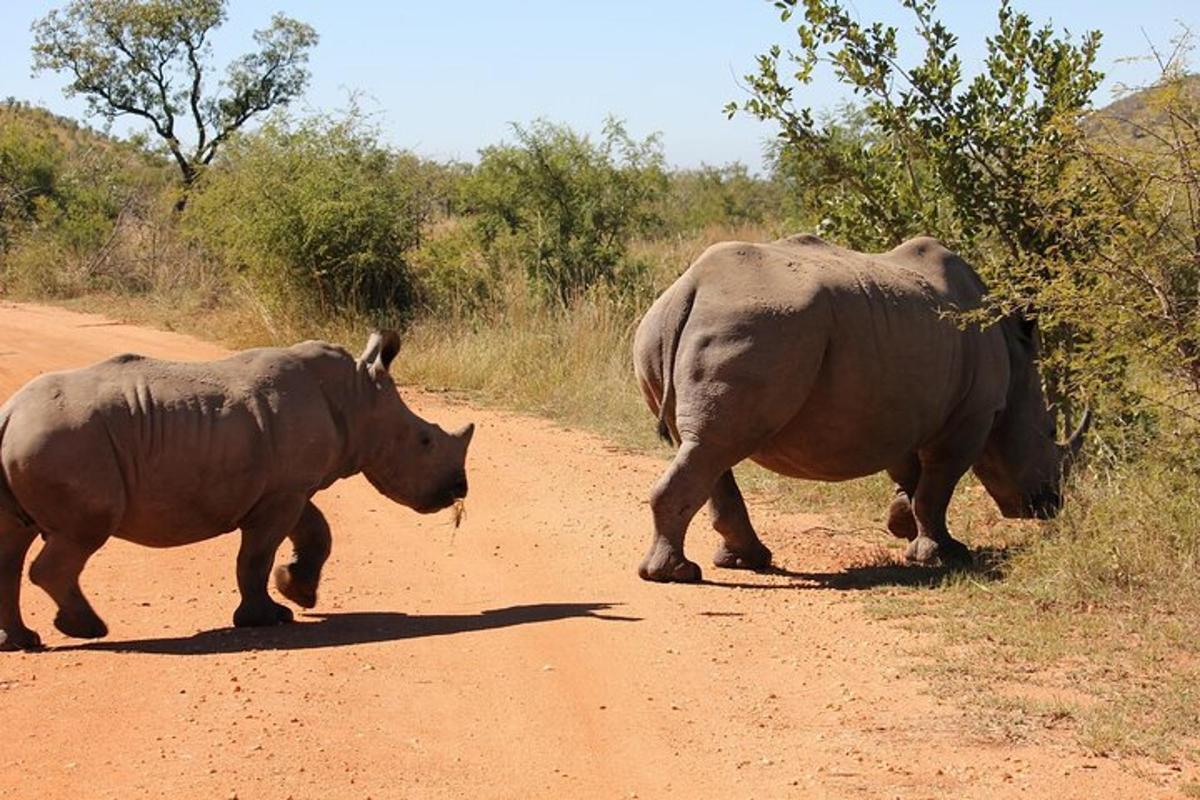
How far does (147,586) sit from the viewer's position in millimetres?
8703

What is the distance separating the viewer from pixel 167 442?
7.56 m

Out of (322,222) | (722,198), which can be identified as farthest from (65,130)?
(322,222)

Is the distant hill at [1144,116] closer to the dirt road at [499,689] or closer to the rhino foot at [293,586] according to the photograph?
the dirt road at [499,689]

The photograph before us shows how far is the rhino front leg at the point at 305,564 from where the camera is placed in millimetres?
8172

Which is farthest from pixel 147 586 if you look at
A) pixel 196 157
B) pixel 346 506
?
pixel 196 157

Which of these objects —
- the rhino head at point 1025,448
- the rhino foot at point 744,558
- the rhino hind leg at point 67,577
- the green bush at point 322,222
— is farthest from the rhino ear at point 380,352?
the green bush at point 322,222

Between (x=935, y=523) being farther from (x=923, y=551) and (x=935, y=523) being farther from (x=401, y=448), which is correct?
(x=401, y=448)

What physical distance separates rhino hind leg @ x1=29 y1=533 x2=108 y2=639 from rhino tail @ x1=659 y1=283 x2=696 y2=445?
3.03m

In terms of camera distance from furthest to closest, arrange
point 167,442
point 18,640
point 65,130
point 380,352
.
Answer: point 65,130, point 380,352, point 167,442, point 18,640

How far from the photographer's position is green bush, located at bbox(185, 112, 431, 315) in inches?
715

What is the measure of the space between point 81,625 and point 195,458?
893 mm

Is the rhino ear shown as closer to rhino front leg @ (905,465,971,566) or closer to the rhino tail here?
the rhino tail

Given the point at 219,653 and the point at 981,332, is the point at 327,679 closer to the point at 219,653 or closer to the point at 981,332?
the point at 219,653

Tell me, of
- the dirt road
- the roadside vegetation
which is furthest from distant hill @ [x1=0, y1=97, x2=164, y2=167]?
the dirt road
